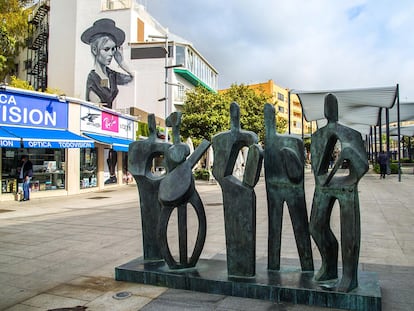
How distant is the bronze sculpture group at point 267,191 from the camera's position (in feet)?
13.6

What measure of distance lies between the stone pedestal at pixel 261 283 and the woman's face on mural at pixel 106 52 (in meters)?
40.7

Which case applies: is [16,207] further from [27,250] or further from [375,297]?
[375,297]

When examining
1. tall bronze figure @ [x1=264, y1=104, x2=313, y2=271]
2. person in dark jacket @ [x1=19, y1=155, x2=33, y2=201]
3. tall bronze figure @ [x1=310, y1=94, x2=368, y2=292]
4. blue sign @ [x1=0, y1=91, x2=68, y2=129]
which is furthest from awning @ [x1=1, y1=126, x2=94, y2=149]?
tall bronze figure @ [x1=310, y1=94, x2=368, y2=292]

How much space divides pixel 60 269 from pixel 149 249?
1488 millimetres

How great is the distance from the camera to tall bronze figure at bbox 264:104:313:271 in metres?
4.49

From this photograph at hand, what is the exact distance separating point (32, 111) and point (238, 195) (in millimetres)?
13684

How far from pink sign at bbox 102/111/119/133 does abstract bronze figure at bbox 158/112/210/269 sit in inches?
643

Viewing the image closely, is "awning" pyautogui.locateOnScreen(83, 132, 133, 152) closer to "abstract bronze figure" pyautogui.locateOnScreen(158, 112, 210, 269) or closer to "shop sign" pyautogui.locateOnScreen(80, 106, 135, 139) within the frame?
"shop sign" pyautogui.locateOnScreen(80, 106, 135, 139)

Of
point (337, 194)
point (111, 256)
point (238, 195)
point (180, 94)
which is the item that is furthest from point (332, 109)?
point (180, 94)

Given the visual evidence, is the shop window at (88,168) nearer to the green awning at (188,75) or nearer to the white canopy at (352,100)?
the white canopy at (352,100)

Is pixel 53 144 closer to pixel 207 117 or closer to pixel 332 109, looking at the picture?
pixel 332 109

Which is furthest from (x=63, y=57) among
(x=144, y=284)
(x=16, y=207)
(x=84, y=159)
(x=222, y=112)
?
(x=144, y=284)

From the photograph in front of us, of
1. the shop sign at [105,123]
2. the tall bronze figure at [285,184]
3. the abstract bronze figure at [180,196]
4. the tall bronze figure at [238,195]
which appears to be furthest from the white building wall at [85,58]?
the tall bronze figure at [285,184]

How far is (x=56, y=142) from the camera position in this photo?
610 inches
